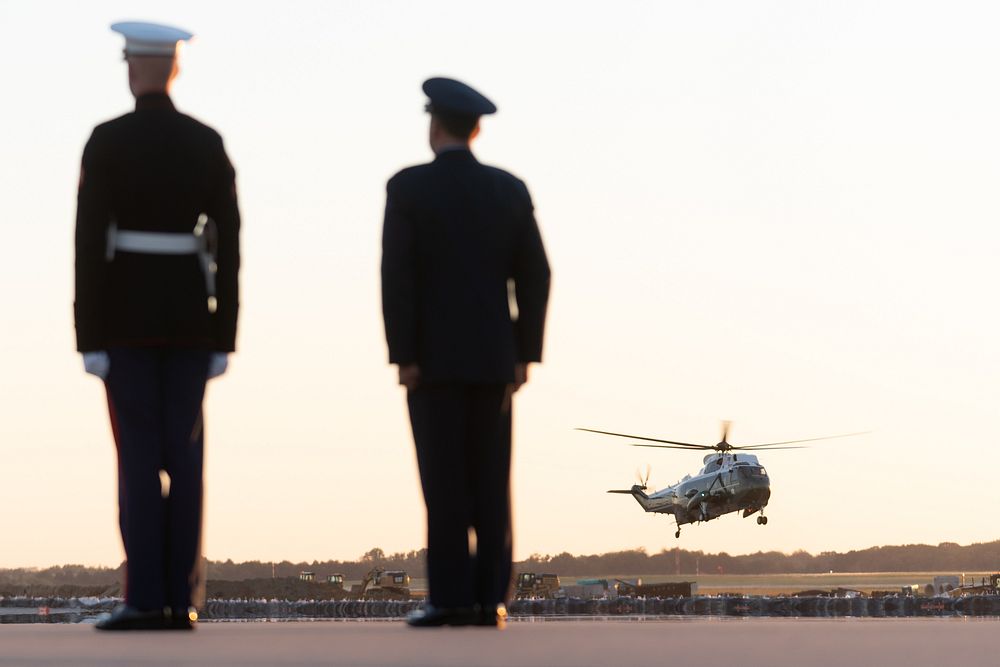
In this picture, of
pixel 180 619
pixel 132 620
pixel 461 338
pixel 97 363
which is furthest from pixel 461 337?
pixel 132 620

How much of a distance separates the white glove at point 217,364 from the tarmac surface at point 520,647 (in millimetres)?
1193

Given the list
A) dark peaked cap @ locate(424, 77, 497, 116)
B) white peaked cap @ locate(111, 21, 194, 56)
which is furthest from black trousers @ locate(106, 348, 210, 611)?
dark peaked cap @ locate(424, 77, 497, 116)

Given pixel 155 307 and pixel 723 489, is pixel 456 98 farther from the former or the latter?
pixel 723 489

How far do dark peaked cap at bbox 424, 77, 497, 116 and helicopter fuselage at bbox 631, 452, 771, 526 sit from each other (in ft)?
228

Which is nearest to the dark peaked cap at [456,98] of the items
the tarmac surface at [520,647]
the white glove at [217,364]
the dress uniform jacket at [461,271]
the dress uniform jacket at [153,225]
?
the dress uniform jacket at [461,271]

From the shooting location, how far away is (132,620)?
276 inches

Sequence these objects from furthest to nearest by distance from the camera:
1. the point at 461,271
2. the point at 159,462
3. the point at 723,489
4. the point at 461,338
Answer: the point at 723,489, the point at 461,271, the point at 461,338, the point at 159,462

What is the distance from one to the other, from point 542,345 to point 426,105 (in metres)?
1.37

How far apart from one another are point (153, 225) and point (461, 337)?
156 cm

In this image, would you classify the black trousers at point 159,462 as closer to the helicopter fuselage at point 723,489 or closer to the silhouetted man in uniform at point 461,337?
the silhouetted man in uniform at point 461,337

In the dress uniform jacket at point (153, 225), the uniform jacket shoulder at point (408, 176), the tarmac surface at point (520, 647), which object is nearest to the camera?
the tarmac surface at point (520, 647)

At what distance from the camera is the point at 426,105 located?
8.04 meters

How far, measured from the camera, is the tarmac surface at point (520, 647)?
4.86 m

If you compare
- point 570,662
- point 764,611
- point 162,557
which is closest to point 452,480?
point 162,557
